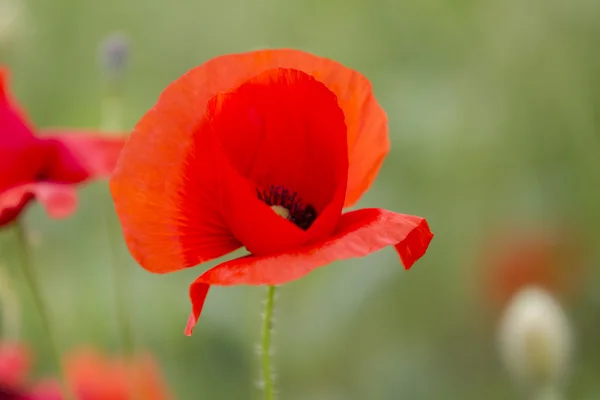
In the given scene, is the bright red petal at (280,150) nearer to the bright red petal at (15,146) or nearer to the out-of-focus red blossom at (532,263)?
the bright red petal at (15,146)

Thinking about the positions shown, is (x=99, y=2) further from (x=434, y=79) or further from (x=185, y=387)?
(x=185, y=387)

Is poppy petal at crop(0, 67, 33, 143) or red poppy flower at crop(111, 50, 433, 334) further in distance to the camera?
poppy petal at crop(0, 67, 33, 143)

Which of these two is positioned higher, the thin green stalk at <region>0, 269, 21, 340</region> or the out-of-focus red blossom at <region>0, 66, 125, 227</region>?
the out-of-focus red blossom at <region>0, 66, 125, 227</region>

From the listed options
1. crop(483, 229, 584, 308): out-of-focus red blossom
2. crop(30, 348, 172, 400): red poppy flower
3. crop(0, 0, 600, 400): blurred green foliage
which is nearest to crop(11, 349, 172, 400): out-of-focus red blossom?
crop(30, 348, 172, 400): red poppy flower

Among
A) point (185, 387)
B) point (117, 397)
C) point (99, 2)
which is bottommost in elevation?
point (185, 387)

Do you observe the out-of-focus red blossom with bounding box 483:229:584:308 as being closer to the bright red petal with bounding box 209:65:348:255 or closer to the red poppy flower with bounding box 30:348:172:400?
the red poppy flower with bounding box 30:348:172:400

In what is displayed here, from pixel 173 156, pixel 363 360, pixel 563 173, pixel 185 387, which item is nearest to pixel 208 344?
pixel 185 387

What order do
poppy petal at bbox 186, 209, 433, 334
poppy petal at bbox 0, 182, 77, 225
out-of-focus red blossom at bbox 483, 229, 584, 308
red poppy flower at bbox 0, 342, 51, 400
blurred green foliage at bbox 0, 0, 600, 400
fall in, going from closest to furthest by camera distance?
poppy petal at bbox 186, 209, 433, 334, poppy petal at bbox 0, 182, 77, 225, red poppy flower at bbox 0, 342, 51, 400, blurred green foliage at bbox 0, 0, 600, 400, out-of-focus red blossom at bbox 483, 229, 584, 308
